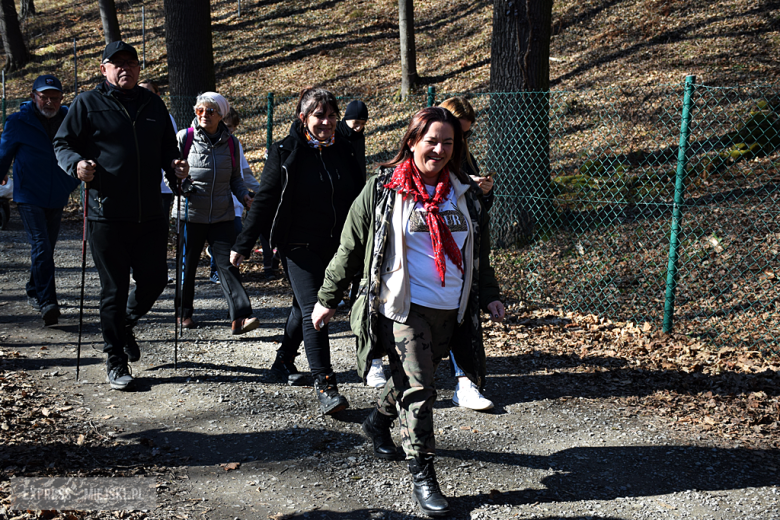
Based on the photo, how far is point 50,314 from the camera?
612 cm

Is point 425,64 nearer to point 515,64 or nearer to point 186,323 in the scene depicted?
point 515,64

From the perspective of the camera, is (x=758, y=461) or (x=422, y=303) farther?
(x=758, y=461)

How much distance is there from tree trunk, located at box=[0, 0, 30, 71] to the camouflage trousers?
2782 cm

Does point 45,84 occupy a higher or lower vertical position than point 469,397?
higher

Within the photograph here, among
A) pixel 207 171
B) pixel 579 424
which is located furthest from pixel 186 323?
pixel 579 424

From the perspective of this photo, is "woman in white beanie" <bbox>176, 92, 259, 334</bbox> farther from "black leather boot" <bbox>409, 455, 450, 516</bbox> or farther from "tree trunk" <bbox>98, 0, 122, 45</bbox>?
"tree trunk" <bbox>98, 0, 122, 45</bbox>

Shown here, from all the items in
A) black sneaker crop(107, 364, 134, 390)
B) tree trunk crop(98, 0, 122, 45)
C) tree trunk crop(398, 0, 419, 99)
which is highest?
tree trunk crop(98, 0, 122, 45)

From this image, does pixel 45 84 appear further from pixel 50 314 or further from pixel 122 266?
pixel 122 266

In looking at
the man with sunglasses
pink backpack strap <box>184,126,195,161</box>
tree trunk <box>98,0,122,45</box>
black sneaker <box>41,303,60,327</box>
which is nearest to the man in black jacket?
pink backpack strap <box>184,126,195,161</box>

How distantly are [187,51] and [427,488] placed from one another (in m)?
8.79

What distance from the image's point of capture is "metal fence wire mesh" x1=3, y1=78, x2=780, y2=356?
6195mm

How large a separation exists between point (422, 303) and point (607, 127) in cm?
879

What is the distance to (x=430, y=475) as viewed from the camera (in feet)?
10.9

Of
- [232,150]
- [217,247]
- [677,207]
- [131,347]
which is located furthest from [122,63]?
[677,207]
